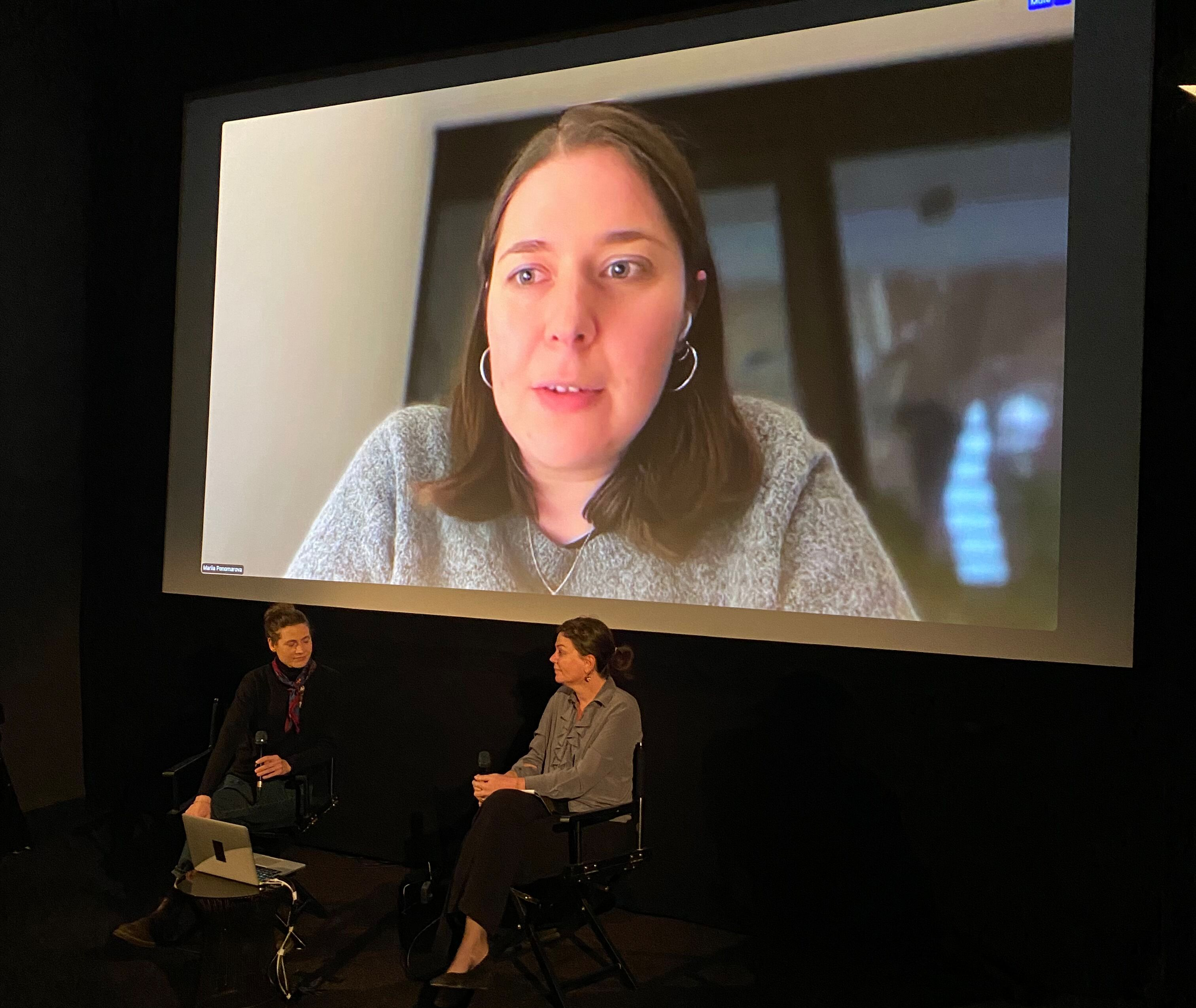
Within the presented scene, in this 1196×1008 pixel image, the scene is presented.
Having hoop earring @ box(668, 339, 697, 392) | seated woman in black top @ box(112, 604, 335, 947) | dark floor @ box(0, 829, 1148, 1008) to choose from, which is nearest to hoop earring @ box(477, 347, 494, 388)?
hoop earring @ box(668, 339, 697, 392)

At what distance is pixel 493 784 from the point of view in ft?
9.26

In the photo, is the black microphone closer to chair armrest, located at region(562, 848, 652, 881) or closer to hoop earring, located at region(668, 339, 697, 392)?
chair armrest, located at region(562, 848, 652, 881)

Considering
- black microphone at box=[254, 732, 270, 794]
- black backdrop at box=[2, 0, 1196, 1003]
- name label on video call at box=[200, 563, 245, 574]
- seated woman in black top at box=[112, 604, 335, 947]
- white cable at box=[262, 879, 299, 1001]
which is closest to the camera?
black backdrop at box=[2, 0, 1196, 1003]

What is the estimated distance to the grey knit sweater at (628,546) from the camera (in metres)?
2.88

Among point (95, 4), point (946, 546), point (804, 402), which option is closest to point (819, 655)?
point (946, 546)

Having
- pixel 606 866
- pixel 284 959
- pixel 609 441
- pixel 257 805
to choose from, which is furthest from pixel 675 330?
pixel 284 959

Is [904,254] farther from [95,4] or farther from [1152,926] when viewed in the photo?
[95,4]

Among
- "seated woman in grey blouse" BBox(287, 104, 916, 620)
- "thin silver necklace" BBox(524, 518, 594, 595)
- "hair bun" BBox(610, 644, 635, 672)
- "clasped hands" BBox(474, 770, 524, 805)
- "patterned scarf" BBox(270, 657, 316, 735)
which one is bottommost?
"clasped hands" BBox(474, 770, 524, 805)

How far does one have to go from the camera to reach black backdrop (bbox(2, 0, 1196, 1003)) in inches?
102

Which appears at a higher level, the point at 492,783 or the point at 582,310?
the point at 582,310

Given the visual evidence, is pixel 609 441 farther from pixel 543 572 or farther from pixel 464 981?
pixel 464 981

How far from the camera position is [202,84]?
13.1ft

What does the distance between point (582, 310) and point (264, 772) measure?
1.73m

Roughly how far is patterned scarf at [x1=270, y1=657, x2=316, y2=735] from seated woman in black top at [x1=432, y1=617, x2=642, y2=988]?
712mm
